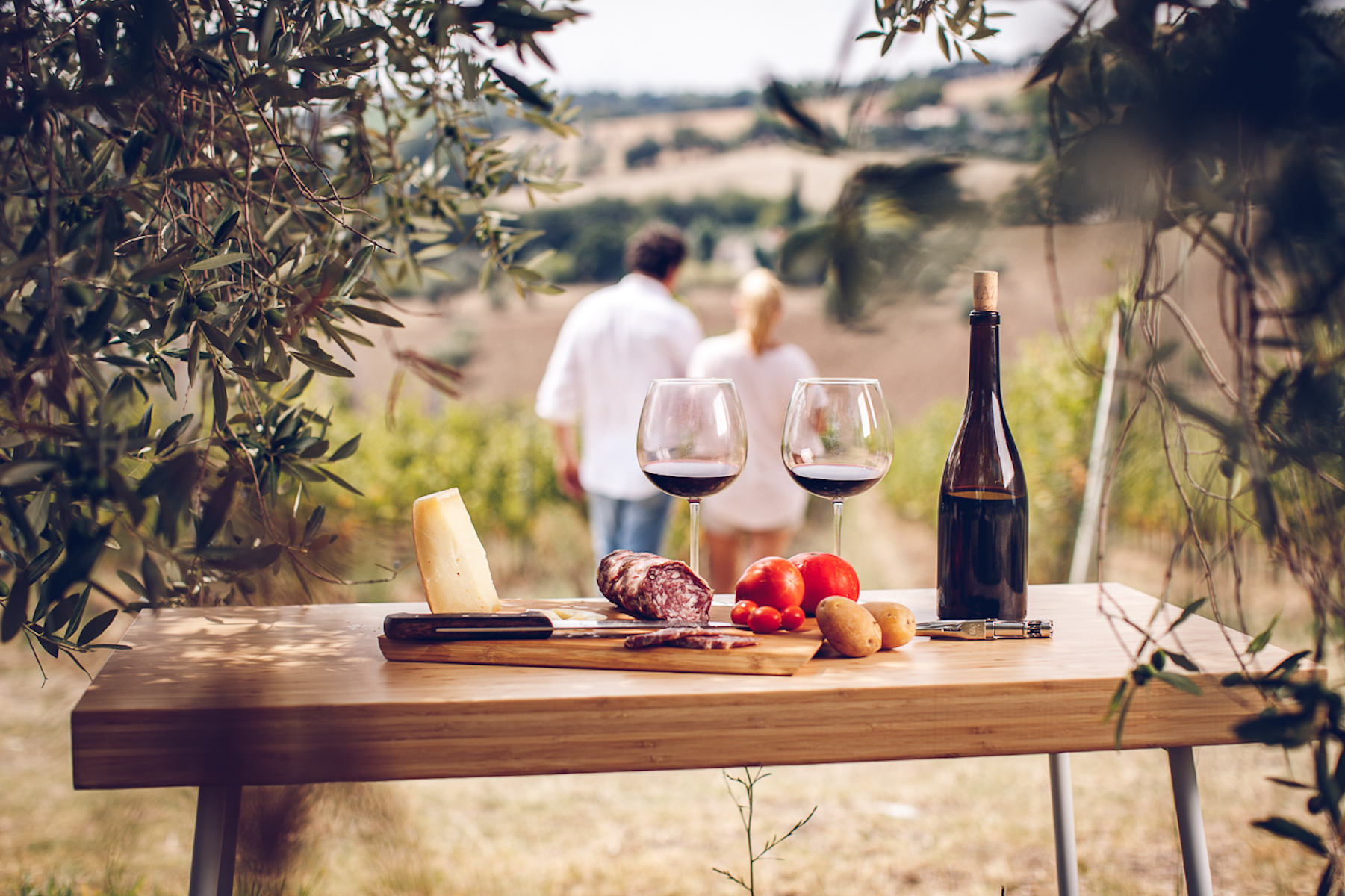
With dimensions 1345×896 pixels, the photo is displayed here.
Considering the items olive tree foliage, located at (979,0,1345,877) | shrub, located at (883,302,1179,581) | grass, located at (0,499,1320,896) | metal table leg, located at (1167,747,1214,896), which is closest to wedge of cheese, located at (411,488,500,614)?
olive tree foliage, located at (979,0,1345,877)

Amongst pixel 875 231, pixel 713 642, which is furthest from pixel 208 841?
pixel 875 231

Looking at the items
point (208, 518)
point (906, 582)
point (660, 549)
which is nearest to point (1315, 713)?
point (208, 518)

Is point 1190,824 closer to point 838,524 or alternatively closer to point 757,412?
point 838,524

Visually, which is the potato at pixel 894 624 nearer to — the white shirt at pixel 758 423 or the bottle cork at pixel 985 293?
the bottle cork at pixel 985 293

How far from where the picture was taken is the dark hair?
351 cm

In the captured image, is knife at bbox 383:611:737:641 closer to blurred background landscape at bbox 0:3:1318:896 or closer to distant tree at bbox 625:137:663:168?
blurred background landscape at bbox 0:3:1318:896

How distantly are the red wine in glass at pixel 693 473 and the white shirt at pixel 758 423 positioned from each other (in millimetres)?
2250

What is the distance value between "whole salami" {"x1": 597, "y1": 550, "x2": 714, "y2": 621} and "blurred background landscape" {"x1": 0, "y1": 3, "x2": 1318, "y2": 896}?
0.26 metres

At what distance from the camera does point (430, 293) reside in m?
5.91

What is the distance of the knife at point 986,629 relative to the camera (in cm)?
111

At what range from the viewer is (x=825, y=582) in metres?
1.16

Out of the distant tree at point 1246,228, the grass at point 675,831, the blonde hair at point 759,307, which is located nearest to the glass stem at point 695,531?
the distant tree at point 1246,228

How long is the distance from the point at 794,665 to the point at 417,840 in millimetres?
1817

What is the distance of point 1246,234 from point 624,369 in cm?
291
